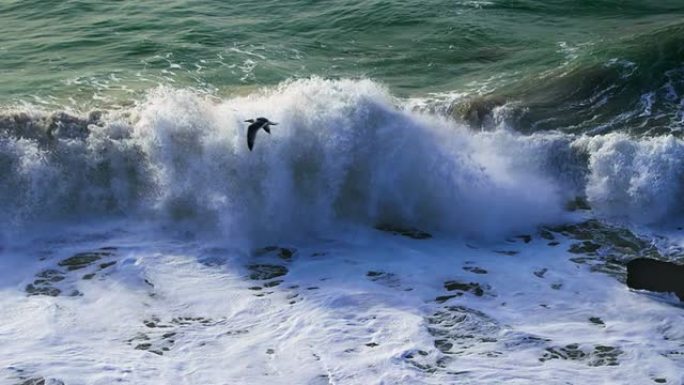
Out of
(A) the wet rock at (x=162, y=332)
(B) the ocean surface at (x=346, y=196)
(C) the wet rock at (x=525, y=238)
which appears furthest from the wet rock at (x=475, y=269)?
(A) the wet rock at (x=162, y=332)

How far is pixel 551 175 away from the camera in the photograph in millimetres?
14289

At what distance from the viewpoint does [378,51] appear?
18.7 m

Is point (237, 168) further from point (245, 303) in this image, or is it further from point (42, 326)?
point (42, 326)

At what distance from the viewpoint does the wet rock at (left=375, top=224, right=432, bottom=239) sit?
43.7 feet

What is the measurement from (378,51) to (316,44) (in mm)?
1182

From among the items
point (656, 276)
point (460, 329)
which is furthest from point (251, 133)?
point (656, 276)

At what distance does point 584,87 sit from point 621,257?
4.97m

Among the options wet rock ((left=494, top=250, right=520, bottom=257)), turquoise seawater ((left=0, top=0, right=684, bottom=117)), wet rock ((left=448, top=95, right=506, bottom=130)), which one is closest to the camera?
wet rock ((left=494, top=250, right=520, bottom=257))

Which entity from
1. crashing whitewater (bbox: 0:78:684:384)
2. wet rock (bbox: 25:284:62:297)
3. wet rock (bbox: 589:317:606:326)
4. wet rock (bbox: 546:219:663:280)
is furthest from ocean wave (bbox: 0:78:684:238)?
wet rock (bbox: 589:317:606:326)

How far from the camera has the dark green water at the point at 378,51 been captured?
16328 mm

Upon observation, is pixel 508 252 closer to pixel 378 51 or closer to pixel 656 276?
pixel 656 276

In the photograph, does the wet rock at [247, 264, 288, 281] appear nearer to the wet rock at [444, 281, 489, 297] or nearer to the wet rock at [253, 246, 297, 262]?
the wet rock at [253, 246, 297, 262]

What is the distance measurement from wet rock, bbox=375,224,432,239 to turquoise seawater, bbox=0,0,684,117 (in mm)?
3619

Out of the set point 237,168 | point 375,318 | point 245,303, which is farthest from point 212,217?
point 375,318
